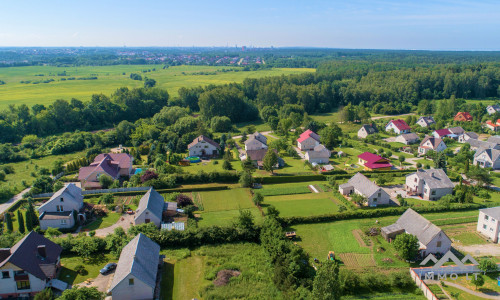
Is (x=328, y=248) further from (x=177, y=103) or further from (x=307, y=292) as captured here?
(x=177, y=103)

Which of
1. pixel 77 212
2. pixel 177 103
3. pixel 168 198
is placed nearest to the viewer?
pixel 77 212

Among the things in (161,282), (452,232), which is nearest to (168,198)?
(161,282)

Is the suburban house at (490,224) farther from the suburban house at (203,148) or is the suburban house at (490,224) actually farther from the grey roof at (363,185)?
the suburban house at (203,148)

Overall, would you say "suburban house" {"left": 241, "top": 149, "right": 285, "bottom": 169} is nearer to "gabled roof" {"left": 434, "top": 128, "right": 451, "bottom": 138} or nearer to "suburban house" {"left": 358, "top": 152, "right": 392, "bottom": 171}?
"suburban house" {"left": 358, "top": 152, "right": 392, "bottom": 171}

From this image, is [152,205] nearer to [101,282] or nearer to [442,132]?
[101,282]

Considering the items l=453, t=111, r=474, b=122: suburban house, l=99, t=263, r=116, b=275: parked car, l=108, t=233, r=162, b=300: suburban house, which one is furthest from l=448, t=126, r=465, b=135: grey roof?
l=99, t=263, r=116, b=275: parked car

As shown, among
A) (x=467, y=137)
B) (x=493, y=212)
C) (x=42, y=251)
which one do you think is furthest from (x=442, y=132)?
(x=42, y=251)
